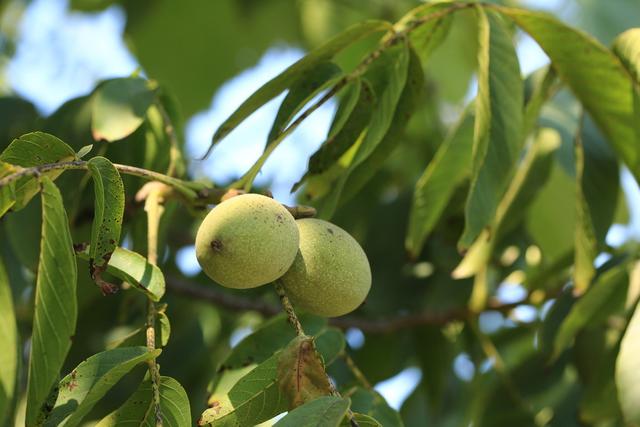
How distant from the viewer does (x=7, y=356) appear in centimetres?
100

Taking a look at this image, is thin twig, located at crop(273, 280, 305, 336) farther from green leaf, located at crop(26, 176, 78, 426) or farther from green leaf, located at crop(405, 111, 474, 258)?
green leaf, located at crop(405, 111, 474, 258)

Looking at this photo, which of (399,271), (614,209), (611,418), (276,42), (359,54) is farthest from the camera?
(276,42)

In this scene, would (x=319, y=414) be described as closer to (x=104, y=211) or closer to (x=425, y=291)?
(x=104, y=211)

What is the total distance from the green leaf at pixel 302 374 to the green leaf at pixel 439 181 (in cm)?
61

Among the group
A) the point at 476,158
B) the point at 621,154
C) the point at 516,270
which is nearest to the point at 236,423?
the point at 476,158

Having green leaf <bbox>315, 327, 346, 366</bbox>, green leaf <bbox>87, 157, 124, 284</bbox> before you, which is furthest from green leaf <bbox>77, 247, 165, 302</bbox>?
green leaf <bbox>315, 327, 346, 366</bbox>

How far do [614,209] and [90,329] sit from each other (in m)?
1.27

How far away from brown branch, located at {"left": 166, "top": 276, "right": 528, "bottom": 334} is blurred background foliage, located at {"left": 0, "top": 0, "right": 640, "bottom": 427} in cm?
1

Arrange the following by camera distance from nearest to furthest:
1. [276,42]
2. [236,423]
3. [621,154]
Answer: [236,423]
[621,154]
[276,42]

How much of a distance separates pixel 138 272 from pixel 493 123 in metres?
0.65

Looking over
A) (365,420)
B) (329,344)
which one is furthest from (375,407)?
(365,420)

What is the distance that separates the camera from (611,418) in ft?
6.23

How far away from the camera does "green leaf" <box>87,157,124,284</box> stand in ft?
3.70

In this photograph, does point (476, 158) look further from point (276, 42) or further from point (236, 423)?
point (276, 42)
